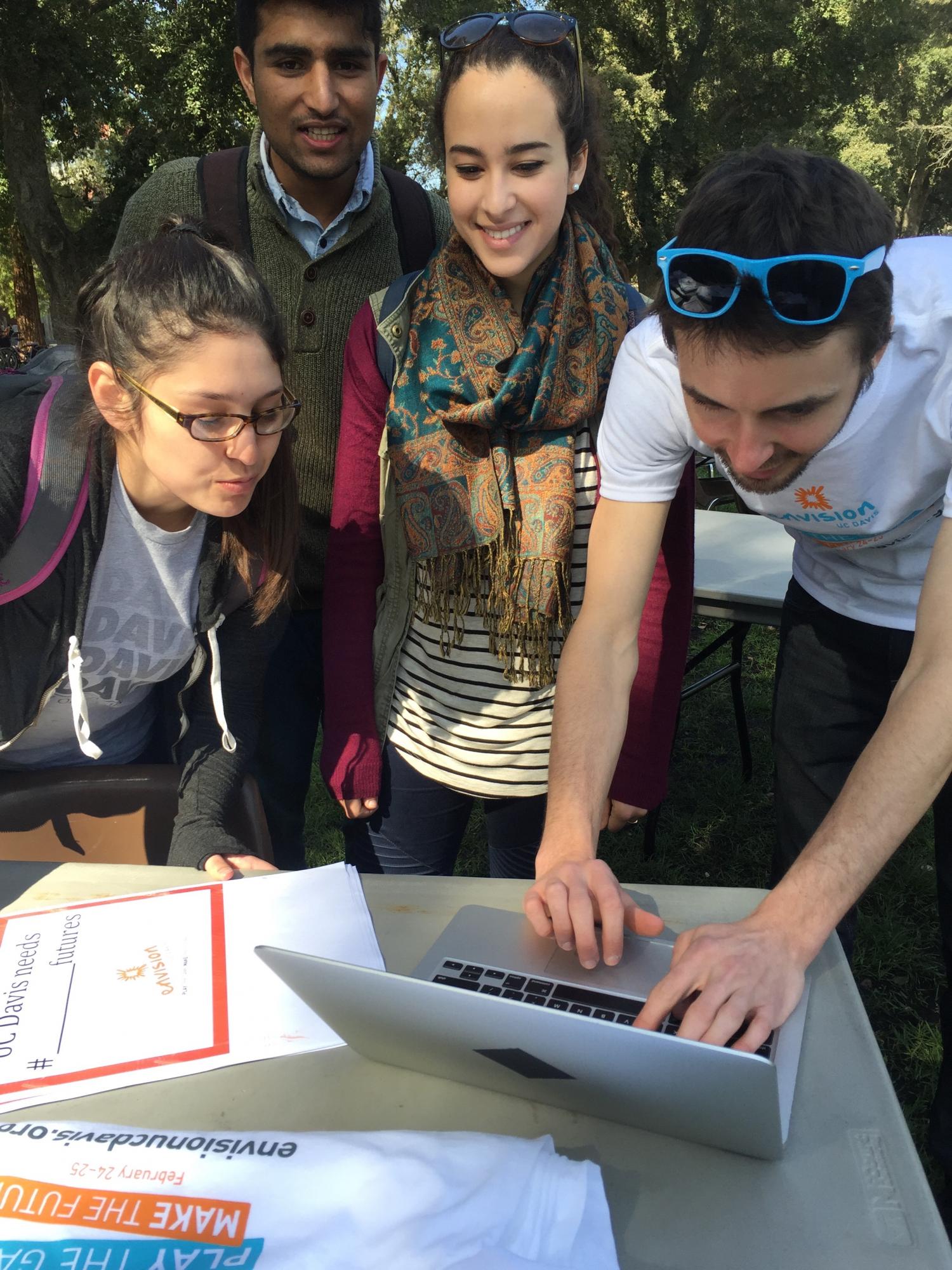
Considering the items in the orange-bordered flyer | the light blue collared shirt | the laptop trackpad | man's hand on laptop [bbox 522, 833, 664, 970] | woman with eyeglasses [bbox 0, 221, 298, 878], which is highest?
the light blue collared shirt

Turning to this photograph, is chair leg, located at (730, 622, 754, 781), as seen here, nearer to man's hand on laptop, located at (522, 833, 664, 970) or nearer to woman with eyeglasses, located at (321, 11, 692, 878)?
woman with eyeglasses, located at (321, 11, 692, 878)

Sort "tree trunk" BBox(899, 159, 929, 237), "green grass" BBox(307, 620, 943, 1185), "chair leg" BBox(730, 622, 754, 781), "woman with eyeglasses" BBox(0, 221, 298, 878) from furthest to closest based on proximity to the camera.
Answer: "tree trunk" BBox(899, 159, 929, 237), "chair leg" BBox(730, 622, 754, 781), "green grass" BBox(307, 620, 943, 1185), "woman with eyeglasses" BBox(0, 221, 298, 878)

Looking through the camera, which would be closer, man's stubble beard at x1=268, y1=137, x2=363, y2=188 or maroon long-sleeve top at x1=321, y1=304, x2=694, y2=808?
maroon long-sleeve top at x1=321, y1=304, x2=694, y2=808

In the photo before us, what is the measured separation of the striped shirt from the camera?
1.69m

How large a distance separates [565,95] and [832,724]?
46.3 inches

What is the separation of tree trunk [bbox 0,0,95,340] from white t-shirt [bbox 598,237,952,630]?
999 cm

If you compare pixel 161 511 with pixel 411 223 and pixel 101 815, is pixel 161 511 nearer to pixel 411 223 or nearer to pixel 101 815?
pixel 101 815

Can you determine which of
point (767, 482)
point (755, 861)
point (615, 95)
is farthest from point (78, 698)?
point (615, 95)

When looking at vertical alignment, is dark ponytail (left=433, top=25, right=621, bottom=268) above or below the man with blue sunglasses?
above

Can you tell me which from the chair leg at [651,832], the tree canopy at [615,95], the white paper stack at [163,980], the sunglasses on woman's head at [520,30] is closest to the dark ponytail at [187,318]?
the sunglasses on woman's head at [520,30]

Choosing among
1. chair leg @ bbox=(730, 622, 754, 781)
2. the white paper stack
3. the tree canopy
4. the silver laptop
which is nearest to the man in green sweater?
the white paper stack

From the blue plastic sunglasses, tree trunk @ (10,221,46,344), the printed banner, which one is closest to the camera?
the printed banner

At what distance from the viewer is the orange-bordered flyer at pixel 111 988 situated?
979 millimetres

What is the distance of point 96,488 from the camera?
57.0 inches
